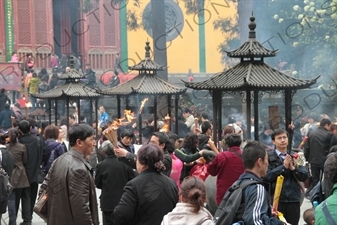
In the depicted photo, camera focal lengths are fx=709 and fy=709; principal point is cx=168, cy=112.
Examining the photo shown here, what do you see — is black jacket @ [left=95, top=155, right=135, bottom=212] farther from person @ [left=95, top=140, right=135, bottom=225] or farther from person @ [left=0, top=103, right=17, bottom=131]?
person @ [left=0, top=103, right=17, bottom=131]

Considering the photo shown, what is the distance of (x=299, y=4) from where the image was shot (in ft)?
76.8

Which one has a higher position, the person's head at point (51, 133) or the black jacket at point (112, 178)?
the person's head at point (51, 133)

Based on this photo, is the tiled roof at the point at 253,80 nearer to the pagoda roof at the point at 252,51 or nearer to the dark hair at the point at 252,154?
the pagoda roof at the point at 252,51

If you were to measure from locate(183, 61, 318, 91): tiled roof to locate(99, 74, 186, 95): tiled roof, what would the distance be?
361 centimetres

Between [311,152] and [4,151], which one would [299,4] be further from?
[4,151]

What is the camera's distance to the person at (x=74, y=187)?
521cm

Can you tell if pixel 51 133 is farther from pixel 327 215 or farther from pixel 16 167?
pixel 327 215

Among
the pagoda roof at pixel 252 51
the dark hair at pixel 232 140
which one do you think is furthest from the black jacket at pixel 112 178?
the pagoda roof at pixel 252 51

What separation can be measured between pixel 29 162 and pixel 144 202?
480 centimetres

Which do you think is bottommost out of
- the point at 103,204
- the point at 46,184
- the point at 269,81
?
the point at 103,204

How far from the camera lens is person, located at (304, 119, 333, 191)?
11383 millimetres

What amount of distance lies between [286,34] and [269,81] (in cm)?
1224

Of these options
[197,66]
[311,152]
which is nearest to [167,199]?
[311,152]

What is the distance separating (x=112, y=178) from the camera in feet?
24.1
